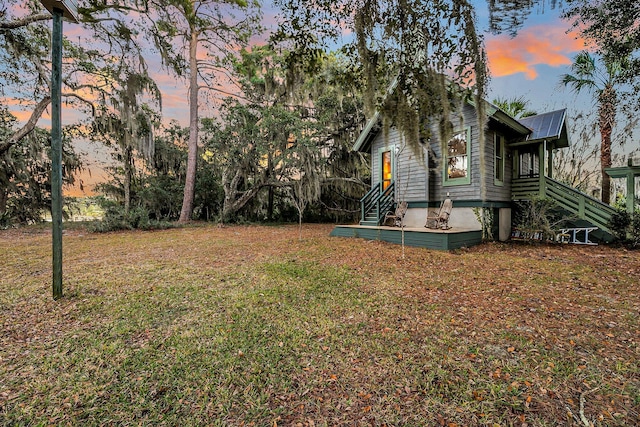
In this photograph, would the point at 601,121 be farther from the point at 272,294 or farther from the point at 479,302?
the point at 272,294

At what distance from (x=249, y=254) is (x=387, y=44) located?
5.09 m

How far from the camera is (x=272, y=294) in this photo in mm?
3684

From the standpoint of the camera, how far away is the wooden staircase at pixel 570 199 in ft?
23.7

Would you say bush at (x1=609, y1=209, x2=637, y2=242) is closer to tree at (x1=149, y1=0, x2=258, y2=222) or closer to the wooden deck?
the wooden deck

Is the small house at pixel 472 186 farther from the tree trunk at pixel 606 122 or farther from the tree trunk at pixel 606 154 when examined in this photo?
the tree trunk at pixel 606 154

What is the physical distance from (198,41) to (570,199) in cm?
1605

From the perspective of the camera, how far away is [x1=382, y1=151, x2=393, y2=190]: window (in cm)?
966

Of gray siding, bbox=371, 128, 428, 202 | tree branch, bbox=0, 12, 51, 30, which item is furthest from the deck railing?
tree branch, bbox=0, 12, 51, 30

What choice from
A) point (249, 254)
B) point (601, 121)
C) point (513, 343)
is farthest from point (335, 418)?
point (601, 121)

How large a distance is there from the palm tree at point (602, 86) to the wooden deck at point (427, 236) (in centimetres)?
748

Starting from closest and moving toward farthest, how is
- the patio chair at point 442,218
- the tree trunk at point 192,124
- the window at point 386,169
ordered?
the patio chair at point 442,218 → the window at point 386,169 → the tree trunk at point 192,124

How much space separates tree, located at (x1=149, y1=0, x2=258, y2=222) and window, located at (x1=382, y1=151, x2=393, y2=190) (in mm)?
8778

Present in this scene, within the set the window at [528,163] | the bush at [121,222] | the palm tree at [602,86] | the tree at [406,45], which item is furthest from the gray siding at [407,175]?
the bush at [121,222]

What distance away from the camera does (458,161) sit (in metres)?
8.25
